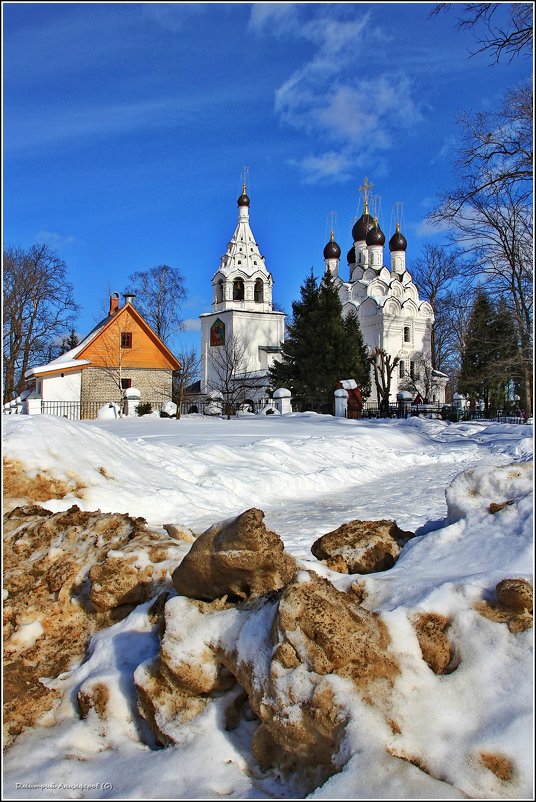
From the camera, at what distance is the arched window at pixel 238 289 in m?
55.1

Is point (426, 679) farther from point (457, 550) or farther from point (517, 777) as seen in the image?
point (457, 550)

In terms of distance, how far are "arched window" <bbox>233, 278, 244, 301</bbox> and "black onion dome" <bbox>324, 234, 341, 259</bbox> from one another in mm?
9444

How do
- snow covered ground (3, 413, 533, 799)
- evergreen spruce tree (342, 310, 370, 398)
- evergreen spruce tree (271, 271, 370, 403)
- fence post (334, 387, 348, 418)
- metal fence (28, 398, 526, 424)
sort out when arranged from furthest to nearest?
evergreen spruce tree (342, 310, 370, 398), evergreen spruce tree (271, 271, 370, 403), metal fence (28, 398, 526, 424), fence post (334, 387, 348, 418), snow covered ground (3, 413, 533, 799)

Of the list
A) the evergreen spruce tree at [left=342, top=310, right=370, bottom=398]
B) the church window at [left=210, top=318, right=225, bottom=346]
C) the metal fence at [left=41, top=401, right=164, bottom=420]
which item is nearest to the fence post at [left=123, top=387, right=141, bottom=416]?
the metal fence at [left=41, top=401, right=164, bottom=420]

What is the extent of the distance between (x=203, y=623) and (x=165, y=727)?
0.47 meters

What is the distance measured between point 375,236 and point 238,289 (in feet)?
42.3

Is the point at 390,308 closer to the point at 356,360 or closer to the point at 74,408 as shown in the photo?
the point at 356,360

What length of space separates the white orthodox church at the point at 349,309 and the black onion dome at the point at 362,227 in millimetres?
85

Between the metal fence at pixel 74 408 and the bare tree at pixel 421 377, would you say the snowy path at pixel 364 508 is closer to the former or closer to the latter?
the metal fence at pixel 74 408

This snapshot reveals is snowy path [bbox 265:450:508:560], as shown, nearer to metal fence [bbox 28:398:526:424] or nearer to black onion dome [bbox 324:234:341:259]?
metal fence [bbox 28:398:526:424]

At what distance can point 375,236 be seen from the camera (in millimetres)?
57906

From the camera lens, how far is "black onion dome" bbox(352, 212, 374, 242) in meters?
58.3

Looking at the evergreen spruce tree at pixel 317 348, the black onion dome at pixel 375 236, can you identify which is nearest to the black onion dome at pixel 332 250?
the black onion dome at pixel 375 236

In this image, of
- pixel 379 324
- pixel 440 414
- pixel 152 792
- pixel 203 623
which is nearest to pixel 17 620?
pixel 203 623
